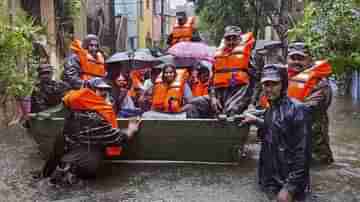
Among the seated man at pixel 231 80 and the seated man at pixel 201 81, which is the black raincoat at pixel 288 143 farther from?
the seated man at pixel 201 81

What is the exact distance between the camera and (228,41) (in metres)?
6.93

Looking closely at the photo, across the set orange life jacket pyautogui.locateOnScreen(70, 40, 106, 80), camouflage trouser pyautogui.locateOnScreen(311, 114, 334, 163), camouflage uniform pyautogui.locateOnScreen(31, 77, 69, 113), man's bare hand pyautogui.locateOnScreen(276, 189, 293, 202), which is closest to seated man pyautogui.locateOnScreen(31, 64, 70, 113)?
camouflage uniform pyautogui.locateOnScreen(31, 77, 69, 113)

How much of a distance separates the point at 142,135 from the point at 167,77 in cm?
164

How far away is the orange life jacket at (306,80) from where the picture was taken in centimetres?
566

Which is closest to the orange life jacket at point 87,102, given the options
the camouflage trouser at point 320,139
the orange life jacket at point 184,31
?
the camouflage trouser at point 320,139

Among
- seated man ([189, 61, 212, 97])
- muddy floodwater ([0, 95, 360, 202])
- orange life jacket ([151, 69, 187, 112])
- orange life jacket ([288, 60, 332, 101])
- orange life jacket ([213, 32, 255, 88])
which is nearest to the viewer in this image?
muddy floodwater ([0, 95, 360, 202])

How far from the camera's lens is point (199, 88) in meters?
8.25

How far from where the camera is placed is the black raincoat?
4.45 m

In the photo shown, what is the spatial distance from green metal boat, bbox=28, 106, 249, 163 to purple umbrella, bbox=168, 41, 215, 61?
299 centimetres

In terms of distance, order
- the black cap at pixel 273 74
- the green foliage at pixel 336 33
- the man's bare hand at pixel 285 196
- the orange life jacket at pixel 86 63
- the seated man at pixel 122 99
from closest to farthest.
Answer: the man's bare hand at pixel 285 196 < the black cap at pixel 273 74 < the seated man at pixel 122 99 < the orange life jacket at pixel 86 63 < the green foliage at pixel 336 33

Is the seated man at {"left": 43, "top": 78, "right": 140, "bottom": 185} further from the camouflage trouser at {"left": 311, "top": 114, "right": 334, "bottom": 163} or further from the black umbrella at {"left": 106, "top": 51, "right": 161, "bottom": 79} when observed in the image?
the black umbrella at {"left": 106, "top": 51, "right": 161, "bottom": 79}

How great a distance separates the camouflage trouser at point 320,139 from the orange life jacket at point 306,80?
0.45m

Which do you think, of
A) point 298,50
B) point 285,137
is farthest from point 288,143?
point 298,50

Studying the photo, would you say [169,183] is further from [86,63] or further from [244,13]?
[244,13]
